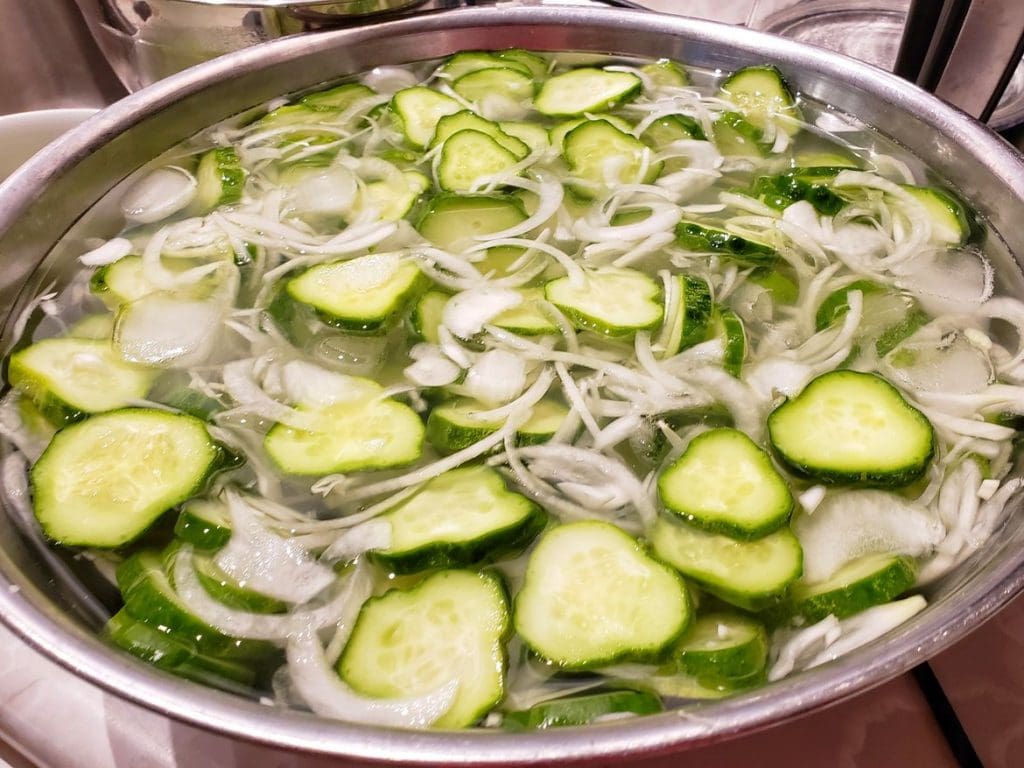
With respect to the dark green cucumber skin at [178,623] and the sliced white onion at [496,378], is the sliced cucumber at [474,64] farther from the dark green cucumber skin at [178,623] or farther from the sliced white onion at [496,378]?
the dark green cucumber skin at [178,623]

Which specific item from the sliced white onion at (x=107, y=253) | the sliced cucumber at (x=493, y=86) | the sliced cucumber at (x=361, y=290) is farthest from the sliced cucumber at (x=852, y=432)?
the sliced white onion at (x=107, y=253)

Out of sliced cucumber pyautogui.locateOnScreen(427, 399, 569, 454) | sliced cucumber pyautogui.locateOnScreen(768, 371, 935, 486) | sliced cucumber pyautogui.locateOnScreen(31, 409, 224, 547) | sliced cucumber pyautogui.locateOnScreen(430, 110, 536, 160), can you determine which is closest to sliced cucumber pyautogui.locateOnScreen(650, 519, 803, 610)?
sliced cucumber pyautogui.locateOnScreen(768, 371, 935, 486)

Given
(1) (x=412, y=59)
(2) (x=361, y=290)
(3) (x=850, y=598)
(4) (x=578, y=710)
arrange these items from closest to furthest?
(4) (x=578, y=710)
(3) (x=850, y=598)
(2) (x=361, y=290)
(1) (x=412, y=59)

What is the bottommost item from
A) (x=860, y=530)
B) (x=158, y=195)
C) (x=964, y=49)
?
(x=860, y=530)

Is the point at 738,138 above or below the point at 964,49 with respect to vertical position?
below

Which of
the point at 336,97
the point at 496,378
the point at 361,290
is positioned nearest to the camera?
the point at 496,378

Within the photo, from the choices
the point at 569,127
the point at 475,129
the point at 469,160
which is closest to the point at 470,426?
the point at 469,160

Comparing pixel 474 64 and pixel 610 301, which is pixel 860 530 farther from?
pixel 474 64
